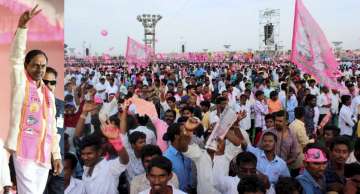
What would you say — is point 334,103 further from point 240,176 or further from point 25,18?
point 25,18

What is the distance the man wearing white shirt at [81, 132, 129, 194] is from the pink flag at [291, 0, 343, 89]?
2212 millimetres

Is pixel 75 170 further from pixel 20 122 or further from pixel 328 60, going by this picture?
pixel 328 60

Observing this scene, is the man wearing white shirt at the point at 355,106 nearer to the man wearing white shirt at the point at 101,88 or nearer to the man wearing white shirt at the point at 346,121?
the man wearing white shirt at the point at 346,121

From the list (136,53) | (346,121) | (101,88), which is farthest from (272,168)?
(101,88)

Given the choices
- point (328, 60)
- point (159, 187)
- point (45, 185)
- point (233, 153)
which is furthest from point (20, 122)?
point (328, 60)

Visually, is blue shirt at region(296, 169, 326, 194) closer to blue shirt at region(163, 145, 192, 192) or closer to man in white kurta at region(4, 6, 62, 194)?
blue shirt at region(163, 145, 192, 192)

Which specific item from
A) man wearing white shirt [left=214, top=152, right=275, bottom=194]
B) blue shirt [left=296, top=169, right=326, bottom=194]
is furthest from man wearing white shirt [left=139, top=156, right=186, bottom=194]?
blue shirt [left=296, top=169, right=326, bottom=194]

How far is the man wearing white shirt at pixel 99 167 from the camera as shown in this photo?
401 cm

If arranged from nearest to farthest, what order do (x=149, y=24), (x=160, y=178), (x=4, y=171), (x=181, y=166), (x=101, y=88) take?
(x=4, y=171) < (x=160, y=178) < (x=181, y=166) < (x=101, y=88) < (x=149, y=24)

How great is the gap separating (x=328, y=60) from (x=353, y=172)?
179 centimetres

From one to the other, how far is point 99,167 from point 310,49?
2.62 meters

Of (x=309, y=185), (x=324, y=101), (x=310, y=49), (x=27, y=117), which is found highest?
(x=310, y=49)

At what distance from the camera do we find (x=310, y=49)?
17.4ft

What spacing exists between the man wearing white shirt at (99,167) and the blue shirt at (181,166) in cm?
51
